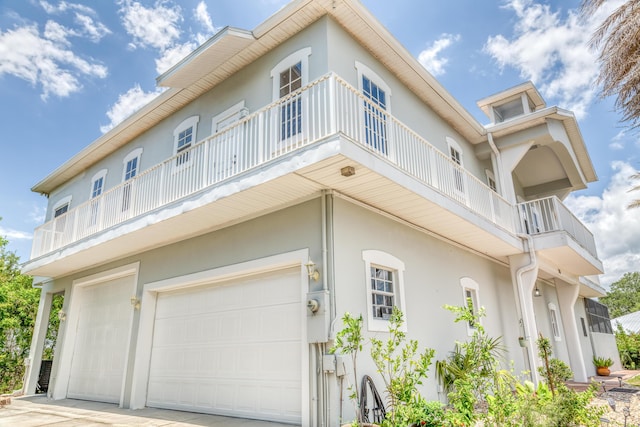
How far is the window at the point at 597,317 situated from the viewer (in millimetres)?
18609

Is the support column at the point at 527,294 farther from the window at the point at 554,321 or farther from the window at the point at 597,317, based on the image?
the window at the point at 597,317

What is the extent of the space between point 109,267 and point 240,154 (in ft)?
20.4

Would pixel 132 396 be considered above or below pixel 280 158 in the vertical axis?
below

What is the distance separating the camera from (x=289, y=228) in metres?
6.90

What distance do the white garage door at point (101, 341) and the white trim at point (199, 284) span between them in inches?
32.2

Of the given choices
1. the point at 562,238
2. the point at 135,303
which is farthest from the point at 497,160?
the point at 135,303

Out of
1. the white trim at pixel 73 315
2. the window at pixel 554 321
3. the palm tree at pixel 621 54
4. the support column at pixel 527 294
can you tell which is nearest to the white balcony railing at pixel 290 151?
the support column at pixel 527 294

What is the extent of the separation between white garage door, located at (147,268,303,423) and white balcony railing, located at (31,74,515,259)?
2124 millimetres

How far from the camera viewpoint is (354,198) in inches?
271

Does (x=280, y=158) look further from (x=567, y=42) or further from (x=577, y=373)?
(x=577, y=373)

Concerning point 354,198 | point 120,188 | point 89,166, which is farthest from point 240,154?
point 89,166

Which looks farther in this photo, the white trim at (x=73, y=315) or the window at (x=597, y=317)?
the window at (x=597, y=317)

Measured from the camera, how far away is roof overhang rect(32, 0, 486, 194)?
298 inches

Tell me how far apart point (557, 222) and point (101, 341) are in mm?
12412
